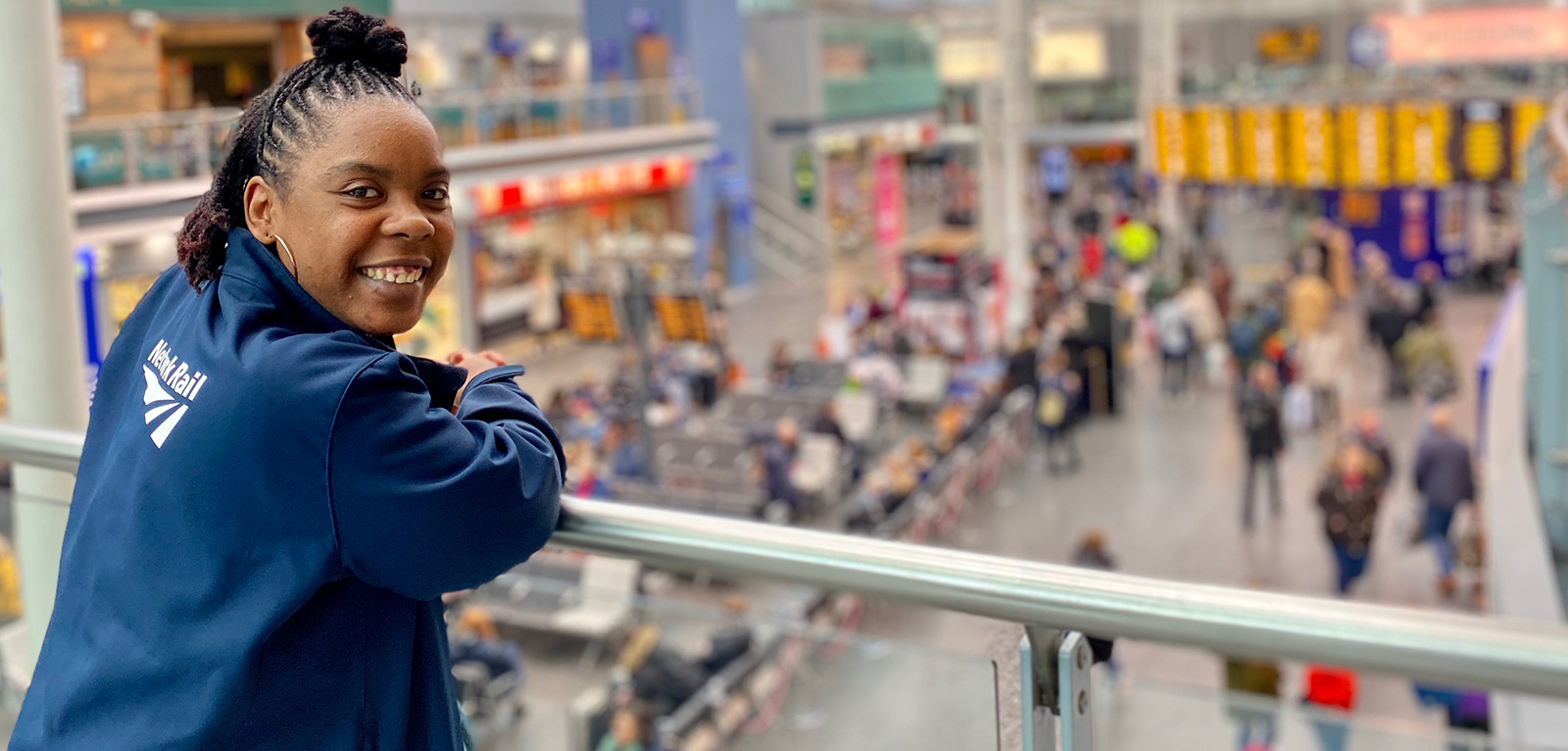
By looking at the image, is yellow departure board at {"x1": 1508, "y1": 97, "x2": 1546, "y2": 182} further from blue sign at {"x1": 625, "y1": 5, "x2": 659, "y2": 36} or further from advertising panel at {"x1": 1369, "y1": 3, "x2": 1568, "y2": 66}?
blue sign at {"x1": 625, "y1": 5, "x2": 659, "y2": 36}

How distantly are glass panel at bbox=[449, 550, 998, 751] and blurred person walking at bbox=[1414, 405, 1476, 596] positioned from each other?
4.84m

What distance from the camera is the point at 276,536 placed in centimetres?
138

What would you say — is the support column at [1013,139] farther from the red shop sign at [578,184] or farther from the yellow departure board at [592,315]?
the yellow departure board at [592,315]

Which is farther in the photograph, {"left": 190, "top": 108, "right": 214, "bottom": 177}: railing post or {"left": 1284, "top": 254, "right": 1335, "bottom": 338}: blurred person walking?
{"left": 1284, "top": 254, "right": 1335, "bottom": 338}: blurred person walking

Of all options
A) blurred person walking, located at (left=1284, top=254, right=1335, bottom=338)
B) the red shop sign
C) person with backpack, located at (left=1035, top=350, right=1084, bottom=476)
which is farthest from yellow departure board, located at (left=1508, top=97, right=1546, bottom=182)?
the red shop sign

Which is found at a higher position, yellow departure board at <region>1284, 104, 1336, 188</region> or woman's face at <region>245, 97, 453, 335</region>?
yellow departure board at <region>1284, 104, 1336, 188</region>

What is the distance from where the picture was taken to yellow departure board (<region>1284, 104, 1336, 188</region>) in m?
19.1

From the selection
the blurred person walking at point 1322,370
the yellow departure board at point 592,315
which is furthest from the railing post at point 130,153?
the blurred person walking at point 1322,370

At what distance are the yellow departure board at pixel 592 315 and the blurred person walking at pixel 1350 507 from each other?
26.9ft

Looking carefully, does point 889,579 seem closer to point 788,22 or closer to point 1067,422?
point 1067,422

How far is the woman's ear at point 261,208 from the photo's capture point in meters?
1.53

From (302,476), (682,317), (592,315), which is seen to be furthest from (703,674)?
(592,315)

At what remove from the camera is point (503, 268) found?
2683 centimetres

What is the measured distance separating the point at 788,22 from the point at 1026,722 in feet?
119
